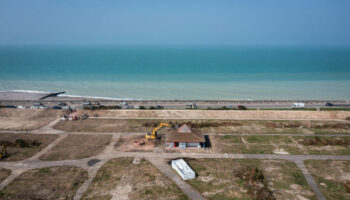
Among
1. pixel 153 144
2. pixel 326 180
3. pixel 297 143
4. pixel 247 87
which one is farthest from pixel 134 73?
pixel 326 180

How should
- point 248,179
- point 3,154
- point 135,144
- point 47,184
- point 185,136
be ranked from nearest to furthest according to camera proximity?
Answer: point 47,184 < point 248,179 < point 3,154 < point 185,136 < point 135,144

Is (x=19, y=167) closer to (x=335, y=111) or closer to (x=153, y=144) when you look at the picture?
(x=153, y=144)

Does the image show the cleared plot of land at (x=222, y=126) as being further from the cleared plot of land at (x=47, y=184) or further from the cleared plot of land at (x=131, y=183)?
the cleared plot of land at (x=47, y=184)

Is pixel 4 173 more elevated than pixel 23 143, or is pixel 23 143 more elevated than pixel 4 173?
pixel 23 143

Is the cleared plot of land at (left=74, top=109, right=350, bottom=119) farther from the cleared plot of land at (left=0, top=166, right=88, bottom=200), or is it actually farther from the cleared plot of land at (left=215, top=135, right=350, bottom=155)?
the cleared plot of land at (left=0, top=166, right=88, bottom=200)

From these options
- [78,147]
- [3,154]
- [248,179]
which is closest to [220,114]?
[248,179]

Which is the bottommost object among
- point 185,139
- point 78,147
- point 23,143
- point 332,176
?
point 332,176

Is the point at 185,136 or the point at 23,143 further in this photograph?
the point at 185,136

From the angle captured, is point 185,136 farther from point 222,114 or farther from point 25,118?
point 25,118

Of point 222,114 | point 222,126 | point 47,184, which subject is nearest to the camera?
point 47,184
